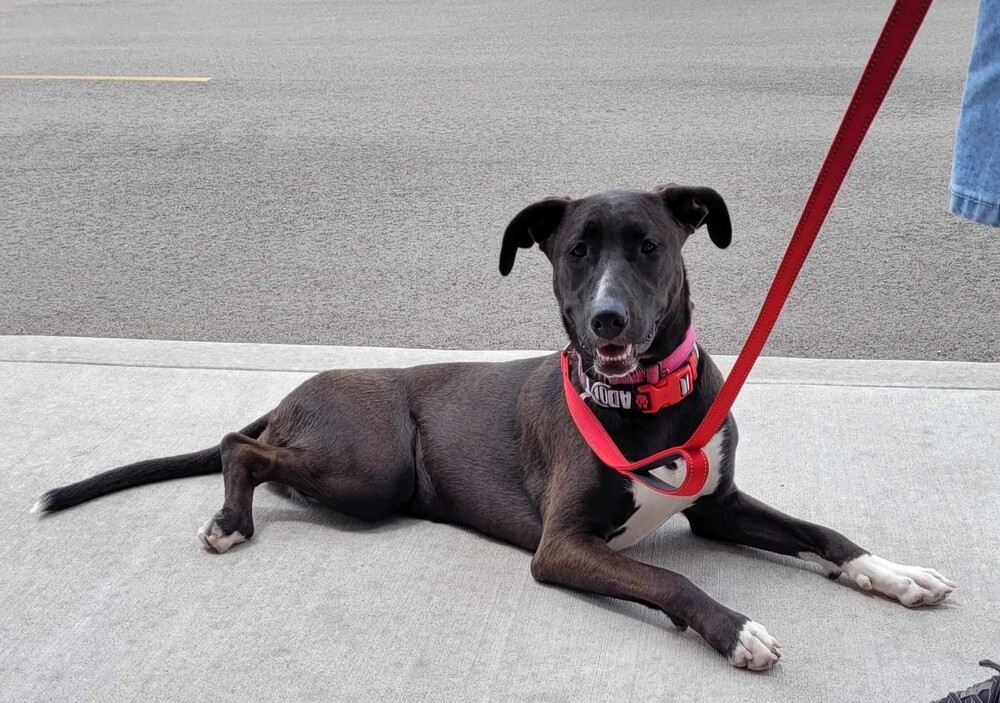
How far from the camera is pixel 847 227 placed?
6.46 metres

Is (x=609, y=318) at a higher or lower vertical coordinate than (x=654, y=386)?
higher

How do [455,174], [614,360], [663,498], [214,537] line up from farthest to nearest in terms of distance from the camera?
[455,174] → [214,537] → [663,498] → [614,360]

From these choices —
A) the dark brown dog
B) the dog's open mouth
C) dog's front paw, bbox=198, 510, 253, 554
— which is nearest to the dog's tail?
the dark brown dog

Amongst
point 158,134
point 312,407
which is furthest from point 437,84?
point 312,407

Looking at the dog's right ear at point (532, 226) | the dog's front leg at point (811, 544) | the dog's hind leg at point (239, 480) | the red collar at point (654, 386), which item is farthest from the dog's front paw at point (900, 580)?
the dog's hind leg at point (239, 480)

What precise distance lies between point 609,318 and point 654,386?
1.02ft

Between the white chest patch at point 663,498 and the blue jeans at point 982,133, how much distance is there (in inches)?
52.1

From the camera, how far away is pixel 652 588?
309 cm

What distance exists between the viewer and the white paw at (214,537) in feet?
11.8

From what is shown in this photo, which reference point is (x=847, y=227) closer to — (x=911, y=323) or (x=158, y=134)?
(x=911, y=323)

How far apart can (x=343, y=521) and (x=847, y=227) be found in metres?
3.77

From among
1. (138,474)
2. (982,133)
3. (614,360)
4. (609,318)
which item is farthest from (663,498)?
(138,474)

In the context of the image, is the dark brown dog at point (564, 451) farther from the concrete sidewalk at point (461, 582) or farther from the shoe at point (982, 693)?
the shoe at point (982, 693)

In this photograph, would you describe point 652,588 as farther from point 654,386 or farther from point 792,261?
point 792,261
